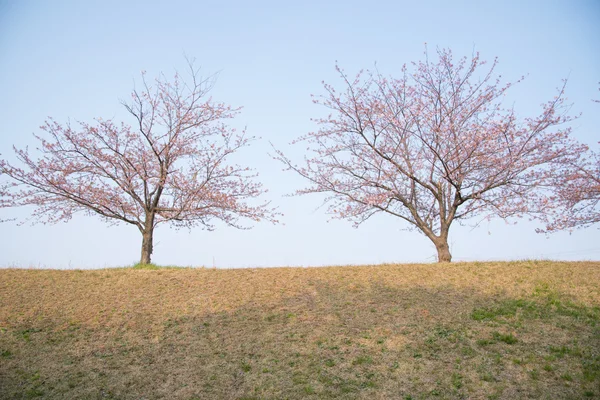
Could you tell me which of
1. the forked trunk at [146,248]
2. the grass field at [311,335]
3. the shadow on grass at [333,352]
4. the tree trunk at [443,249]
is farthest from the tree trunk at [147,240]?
the tree trunk at [443,249]

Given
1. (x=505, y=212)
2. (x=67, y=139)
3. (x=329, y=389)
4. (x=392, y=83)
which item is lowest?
(x=329, y=389)

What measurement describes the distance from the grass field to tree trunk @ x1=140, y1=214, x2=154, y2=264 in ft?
10.2

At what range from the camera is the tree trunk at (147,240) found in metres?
22.6

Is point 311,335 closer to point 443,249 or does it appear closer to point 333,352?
point 333,352

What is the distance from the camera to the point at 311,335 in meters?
13.4

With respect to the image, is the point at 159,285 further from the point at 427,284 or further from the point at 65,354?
the point at 427,284

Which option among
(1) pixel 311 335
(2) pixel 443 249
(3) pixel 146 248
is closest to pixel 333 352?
(1) pixel 311 335

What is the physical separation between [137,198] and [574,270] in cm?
1979

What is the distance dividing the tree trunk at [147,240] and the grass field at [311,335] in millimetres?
3098

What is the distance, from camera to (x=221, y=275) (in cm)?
1967

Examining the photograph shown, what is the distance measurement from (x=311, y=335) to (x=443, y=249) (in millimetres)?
10583

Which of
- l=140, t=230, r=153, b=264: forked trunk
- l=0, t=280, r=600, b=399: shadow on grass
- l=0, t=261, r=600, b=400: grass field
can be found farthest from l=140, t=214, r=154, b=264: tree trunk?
l=0, t=280, r=600, b=399: shadow on grass

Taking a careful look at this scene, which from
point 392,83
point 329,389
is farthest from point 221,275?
point 392,83

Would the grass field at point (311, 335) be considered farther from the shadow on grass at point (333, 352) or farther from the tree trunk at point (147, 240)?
the tree trunk at point (147, 240)
